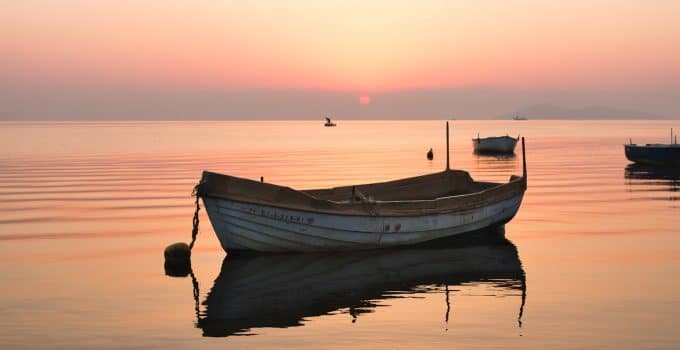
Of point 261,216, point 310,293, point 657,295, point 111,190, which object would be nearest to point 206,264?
point 261,216

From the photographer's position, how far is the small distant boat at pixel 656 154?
6550 cm

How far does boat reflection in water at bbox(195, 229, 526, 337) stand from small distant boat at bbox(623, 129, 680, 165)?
44.2m

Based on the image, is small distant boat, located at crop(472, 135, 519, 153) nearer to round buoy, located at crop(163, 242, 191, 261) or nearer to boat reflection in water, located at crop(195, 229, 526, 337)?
boat reflection in water, located at crop(195, 229, 526, 337)

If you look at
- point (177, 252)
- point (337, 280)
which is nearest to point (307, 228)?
point (337, 280)

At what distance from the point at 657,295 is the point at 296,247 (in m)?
9.98

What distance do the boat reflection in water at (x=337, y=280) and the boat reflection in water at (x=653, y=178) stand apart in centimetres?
2178

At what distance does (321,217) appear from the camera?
2341 centimetres

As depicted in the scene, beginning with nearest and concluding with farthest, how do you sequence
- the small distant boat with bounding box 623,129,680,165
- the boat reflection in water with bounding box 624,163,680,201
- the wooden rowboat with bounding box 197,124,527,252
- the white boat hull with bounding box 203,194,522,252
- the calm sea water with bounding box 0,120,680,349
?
the calm sea water with bounding box 0,120,680,349 < the wooden rowboat with bounding box 197,124,527,252 < the white boat hull with bounding box 203,194,522,252 < the boat reflection in water with bounding box 624,163,680,201 < the small distant boat with bounding box 623,129,680,165

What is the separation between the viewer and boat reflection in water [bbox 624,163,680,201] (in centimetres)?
4676

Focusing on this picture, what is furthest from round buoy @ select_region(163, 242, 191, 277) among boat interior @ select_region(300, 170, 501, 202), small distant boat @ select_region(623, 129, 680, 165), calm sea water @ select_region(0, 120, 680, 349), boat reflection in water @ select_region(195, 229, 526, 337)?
small distant boat @ select_region(623, 129, 680, 165)

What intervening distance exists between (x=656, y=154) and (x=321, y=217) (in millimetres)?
51233

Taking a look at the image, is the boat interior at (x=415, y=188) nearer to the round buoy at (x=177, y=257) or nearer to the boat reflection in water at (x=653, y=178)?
the round buoy at (x=177, y=257)

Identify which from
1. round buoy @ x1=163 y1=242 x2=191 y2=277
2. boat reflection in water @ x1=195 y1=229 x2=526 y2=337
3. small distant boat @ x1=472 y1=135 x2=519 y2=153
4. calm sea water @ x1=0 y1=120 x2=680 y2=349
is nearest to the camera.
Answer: calm sea water @ x1=0 y1=120 x2=680 y2=349

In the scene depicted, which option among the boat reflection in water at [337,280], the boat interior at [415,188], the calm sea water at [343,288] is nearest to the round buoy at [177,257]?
the calm sea water at [343,288]
